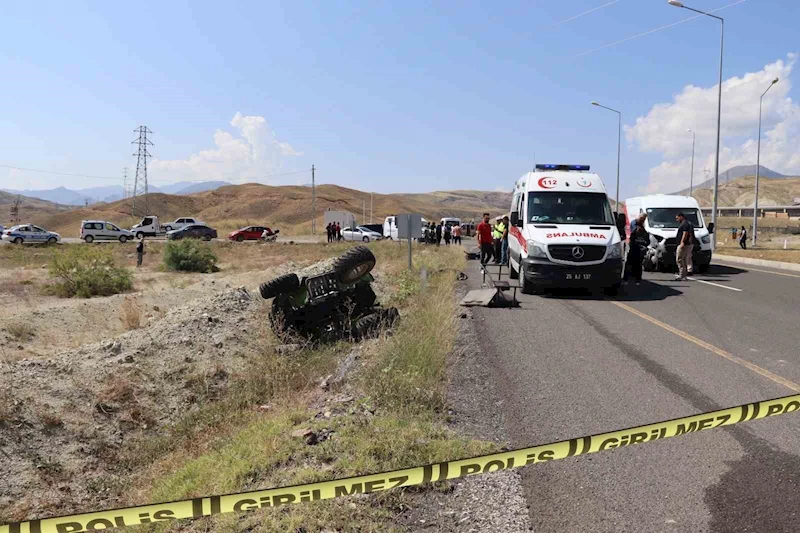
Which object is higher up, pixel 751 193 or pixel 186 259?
pixel 751 193

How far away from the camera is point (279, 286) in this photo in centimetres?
1130

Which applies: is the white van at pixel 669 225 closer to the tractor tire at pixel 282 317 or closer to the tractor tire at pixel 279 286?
the tractor tire at pixel 279 286

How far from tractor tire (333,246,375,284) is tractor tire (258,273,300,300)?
771 mm

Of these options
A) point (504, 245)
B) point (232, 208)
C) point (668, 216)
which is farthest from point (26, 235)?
point (232, 208)

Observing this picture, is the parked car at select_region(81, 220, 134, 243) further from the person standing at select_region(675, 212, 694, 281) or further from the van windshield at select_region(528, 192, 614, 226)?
the person standing at select_region(675, 212, 694, 281)

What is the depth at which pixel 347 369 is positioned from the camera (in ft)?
26.6

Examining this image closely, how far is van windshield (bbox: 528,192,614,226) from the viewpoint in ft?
45.9

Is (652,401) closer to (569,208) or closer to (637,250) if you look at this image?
(569,208)

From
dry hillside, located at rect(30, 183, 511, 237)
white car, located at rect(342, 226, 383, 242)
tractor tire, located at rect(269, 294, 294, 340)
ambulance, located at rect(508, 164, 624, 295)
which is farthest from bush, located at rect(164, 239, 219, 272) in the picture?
dry hillside, located at rect(30, 183, 511, 237)

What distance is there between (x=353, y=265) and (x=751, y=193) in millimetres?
195703

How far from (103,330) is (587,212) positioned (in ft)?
36.3

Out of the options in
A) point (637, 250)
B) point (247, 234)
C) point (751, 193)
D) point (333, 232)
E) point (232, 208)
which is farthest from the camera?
point (751, 193)

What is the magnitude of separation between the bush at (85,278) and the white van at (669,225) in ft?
53.7

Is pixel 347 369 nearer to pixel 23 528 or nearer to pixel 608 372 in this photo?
pixel 608 372
